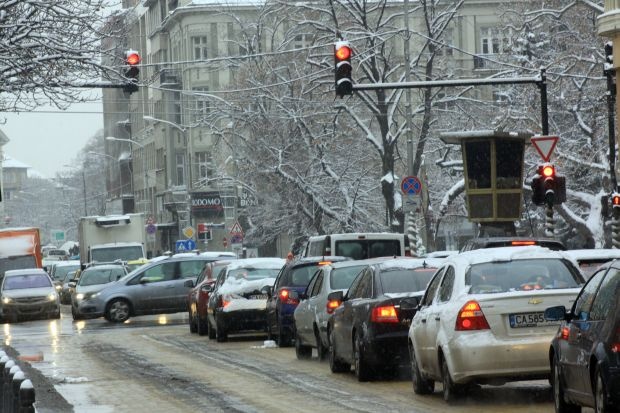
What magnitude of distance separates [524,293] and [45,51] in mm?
10037

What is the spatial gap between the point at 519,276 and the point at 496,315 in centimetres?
69

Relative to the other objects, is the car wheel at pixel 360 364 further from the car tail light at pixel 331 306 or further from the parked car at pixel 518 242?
the parked car at pixel 518 242

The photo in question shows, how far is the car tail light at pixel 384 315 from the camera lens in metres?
17.8

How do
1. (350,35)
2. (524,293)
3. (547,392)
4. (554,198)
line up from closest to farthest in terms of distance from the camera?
(524,293) → (547,392) → (554,198) → (350,35)

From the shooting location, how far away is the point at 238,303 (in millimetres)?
28688

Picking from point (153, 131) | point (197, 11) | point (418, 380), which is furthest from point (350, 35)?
point (153, 131)

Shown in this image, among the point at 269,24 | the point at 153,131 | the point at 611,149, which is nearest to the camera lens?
the point at 611,149

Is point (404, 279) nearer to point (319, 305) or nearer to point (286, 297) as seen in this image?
point (319, 305)

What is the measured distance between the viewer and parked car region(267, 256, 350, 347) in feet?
84.0

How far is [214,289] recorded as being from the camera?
30.5 metres

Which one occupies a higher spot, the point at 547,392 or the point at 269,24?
the point at 269,24

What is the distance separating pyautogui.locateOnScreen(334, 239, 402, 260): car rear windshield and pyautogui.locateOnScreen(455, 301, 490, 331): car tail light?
1925 cm

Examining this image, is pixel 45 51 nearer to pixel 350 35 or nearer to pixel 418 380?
pixel 418 380

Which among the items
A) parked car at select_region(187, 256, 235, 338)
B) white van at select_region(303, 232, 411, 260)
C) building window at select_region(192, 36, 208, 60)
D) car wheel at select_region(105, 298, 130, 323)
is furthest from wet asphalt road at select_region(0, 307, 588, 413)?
building window at select_region(192, 36, 208, 60)
